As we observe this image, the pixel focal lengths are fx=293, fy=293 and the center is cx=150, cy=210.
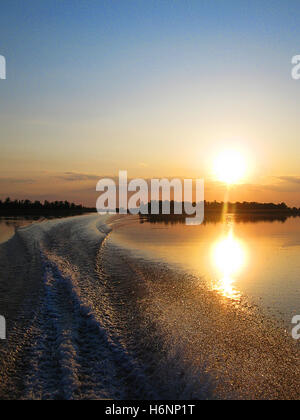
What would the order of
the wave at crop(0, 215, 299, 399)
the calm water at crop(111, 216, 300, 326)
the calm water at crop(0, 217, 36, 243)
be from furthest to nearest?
the calm water at crop(0, 217, 36, 243), the calm water at crop(111, 216, 300, 326), the wave at crop(0, 215, 299, 399)

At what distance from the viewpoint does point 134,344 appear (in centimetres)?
699

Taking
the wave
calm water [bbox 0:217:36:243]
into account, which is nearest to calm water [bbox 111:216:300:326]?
the wave

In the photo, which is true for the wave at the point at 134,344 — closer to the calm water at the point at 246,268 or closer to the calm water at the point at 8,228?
the calm water at the point at 246,268

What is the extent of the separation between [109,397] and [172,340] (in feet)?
7.87

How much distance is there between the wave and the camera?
538cm

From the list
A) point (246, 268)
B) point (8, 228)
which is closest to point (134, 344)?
point (246, 268)

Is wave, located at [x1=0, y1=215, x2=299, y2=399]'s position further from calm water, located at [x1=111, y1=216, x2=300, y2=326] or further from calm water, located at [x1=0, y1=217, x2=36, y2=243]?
calm water, located at [x1=0, y1=217, x2=36, y2=243]

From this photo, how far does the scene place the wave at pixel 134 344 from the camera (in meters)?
5.38

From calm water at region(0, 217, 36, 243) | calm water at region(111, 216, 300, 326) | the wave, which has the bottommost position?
the wave

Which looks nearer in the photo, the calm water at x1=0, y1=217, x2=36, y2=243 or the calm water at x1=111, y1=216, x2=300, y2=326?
the calm water at x1=111, y1=216, x2=300, y2=326

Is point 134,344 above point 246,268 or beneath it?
beneath

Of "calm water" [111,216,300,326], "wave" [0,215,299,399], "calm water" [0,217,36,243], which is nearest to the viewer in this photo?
"wave" [0,215,299,399]

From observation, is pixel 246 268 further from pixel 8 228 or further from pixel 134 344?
pixel 8 228

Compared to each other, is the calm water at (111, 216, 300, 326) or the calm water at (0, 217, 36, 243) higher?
the calm water at (0, 217, 36, 243)
